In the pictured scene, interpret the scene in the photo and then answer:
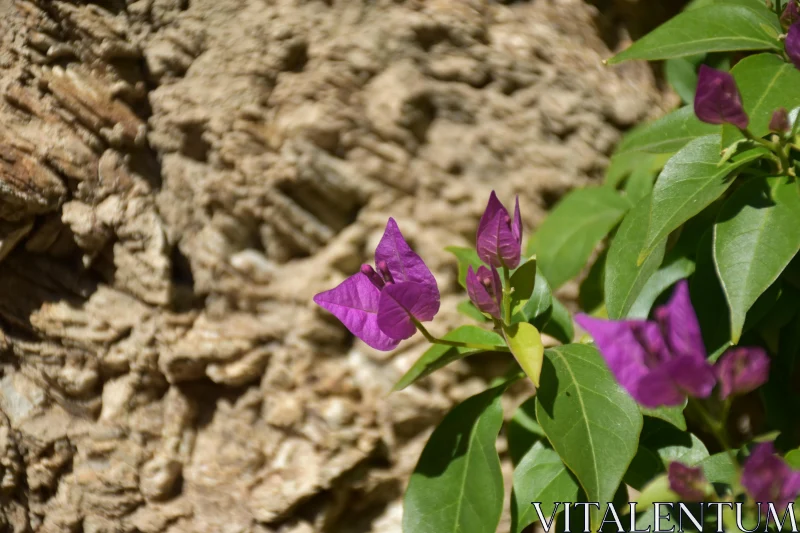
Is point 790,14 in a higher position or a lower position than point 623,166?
higher

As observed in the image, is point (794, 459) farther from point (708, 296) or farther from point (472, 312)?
point (472, 312)

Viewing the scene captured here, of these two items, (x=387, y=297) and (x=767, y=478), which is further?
(x=387, y=297)

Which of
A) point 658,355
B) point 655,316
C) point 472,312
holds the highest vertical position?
point 658,355

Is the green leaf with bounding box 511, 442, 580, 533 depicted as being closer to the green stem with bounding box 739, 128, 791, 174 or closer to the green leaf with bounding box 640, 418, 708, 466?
the green leaf with bounding box 640, 418, 708, 466

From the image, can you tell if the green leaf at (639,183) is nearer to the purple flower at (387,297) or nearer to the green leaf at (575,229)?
the green leaf at (575,229)

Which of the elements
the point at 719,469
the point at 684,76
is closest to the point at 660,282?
the point at 719,469

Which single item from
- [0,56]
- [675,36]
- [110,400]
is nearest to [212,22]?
[0,56]

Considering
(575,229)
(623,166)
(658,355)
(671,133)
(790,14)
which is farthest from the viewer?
(623,166)
